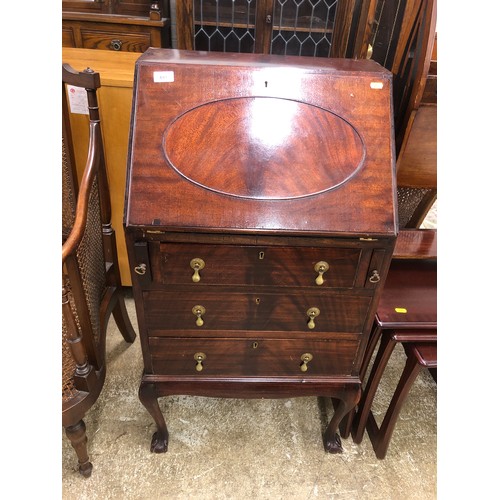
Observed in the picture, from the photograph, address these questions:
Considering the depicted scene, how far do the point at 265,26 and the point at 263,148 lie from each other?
142 cm

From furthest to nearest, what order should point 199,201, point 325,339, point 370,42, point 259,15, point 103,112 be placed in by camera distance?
point 259,15 < point 370,42 < point 103,112 < point 325,339 < point 199,201

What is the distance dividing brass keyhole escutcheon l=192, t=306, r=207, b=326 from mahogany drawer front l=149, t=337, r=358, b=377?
0.30ft

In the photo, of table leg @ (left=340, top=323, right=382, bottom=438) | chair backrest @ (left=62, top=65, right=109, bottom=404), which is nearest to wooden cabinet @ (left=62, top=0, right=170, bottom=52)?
chair backrest @ (left=62, top=65, right=109, bottom=404)

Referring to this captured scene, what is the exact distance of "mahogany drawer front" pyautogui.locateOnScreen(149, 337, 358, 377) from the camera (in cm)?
123

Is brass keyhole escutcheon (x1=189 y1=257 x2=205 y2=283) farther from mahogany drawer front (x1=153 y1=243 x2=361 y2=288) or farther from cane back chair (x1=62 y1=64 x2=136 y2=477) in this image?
cane back chair (x1=62 y1=64 x2=136 y2=477)

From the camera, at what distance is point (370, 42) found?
1.78 metres

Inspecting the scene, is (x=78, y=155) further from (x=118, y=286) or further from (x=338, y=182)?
(x=338, y=182)

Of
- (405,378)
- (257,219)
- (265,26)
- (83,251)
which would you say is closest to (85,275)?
(83,251)

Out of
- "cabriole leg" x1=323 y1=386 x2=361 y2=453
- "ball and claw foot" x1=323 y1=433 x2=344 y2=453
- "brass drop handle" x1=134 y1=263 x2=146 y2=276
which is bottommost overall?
"ball and claw foot" x1=323 y1=433 x2=344 y2=453

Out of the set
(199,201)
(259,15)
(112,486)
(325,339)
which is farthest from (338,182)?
(259,15)

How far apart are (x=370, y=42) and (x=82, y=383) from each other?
1773mm

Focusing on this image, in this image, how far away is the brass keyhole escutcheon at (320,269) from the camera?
3.42ft

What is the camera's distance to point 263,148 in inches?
43.3

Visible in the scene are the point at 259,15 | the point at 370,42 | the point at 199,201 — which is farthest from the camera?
the point at 259,15
